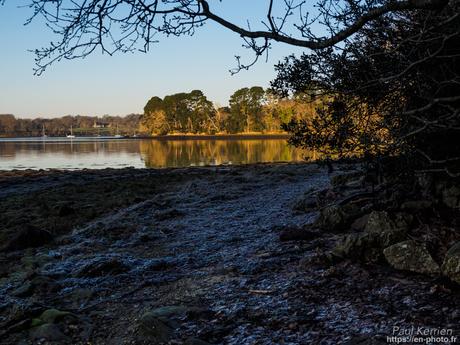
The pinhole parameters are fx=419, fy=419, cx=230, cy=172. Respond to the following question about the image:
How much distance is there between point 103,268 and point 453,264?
5393 millimetres

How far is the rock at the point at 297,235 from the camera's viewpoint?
742 centimetres

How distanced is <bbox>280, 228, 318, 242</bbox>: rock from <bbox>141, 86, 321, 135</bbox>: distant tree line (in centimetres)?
9150

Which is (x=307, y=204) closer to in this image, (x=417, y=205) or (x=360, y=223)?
(x=360, y=223)

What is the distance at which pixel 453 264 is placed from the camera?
14.9 feet

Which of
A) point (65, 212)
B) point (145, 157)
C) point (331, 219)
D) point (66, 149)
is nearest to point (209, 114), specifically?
point (66, 149)

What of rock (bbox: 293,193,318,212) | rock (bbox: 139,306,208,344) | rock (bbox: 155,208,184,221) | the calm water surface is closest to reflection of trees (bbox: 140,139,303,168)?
the calm water surface

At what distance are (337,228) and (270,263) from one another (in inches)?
70.6

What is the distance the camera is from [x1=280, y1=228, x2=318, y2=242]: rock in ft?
24.3

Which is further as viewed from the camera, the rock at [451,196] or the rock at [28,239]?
the rock at [28,239]

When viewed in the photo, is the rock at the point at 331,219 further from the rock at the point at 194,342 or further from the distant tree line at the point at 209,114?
the distant tree line at the point at 209,114

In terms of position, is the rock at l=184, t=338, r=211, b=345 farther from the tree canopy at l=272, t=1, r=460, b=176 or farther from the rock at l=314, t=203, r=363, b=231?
the rock at l=314, t=203, r=363, b=231

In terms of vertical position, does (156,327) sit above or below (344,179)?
below

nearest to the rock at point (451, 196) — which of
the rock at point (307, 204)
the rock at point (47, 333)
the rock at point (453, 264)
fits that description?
the rock at point (453, 264)

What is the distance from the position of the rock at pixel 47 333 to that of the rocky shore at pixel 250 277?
1 cm
